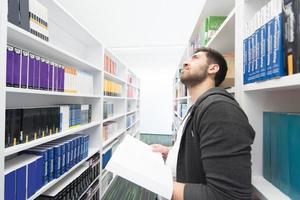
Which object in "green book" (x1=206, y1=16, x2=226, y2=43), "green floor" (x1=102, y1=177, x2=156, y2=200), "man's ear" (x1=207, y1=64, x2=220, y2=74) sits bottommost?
"green floor" (x1=102, y1=177, x2=156, y2=200)

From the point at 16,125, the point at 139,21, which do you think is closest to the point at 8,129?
the point at 16,125

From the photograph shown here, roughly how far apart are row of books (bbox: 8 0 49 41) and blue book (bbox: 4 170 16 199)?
83 cm

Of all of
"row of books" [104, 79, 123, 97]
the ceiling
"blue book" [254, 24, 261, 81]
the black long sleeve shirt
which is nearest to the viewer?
the black long sleeve shirt

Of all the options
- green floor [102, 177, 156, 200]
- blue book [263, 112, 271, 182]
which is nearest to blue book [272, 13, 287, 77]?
blue book [263, 112, 271, 182]

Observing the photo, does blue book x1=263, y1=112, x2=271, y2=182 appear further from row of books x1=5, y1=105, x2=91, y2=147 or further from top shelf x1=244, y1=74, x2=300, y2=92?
row of books x1=5, y1=105, x2=91, y2=147

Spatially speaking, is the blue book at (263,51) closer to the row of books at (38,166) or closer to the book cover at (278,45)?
the book cover at (278,45)

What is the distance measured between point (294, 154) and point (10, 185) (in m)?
1.32

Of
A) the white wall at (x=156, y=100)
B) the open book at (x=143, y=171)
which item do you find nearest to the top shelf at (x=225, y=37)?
the open book at (x=143, y=171)

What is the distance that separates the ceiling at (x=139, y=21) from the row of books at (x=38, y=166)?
5.84 ft

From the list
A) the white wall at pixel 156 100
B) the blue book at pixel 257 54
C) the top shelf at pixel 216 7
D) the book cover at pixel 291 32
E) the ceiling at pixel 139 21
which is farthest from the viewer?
the white wall at pixel 156 100

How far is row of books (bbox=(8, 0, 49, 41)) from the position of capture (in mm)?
1039

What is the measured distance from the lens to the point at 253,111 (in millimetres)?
915

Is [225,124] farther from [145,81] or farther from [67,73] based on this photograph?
[145,81]

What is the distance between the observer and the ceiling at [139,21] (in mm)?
2467
